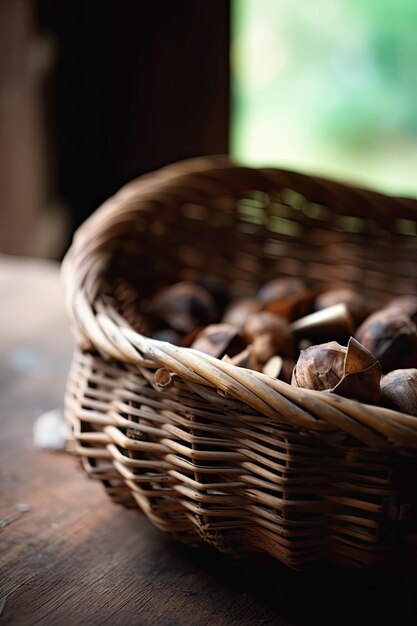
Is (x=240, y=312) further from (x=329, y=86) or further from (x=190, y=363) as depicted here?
(x=329, y=86)

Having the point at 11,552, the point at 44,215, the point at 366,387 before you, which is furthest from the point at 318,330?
the point at 44,215

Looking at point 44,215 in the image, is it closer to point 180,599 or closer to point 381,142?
point 381,142

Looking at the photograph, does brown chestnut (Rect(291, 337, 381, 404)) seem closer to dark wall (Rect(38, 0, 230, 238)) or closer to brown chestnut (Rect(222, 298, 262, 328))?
brown chestnut (Rect(222, 298, 262, 328))

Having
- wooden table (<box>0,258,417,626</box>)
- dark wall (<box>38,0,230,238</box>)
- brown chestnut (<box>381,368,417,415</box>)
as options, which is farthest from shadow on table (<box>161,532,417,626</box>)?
dark wall (<box>38,0,230,238</box>)

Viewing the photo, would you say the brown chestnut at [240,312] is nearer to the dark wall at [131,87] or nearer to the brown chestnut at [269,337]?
the brown chestnut at [269,337]

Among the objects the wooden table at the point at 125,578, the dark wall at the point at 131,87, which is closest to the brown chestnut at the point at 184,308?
the wooden table at the point at 125,578

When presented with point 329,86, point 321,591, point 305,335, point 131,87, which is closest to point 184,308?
point 305,335

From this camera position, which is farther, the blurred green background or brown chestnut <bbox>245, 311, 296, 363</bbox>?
the blurred green background
